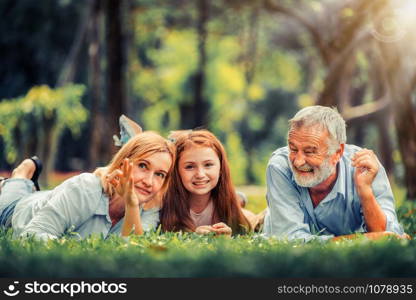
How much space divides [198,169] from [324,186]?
104cm

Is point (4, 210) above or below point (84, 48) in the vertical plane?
below

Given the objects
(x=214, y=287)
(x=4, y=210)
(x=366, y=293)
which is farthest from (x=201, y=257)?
(x=4, y=210)

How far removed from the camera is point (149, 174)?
4.95 meters

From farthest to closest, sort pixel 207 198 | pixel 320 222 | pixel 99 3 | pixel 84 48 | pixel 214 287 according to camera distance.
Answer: pixel 84 48
pixel 99 3
pixel 207 198
pixel 320 222
pixel 214 287

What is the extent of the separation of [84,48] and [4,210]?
17191mm

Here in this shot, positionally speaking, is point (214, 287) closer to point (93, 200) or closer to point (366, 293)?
point (366, 293)

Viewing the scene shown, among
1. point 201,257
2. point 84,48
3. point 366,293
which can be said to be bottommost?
point 366,293

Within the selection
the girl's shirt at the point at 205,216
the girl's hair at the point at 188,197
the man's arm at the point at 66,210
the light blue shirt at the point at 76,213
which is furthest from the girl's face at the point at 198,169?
the man's arm at the point at 66,210

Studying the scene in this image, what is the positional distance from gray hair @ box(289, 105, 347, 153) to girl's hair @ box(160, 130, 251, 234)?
94 centimetres

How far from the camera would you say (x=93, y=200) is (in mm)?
4918

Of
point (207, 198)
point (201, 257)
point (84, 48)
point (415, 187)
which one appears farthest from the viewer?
point (84, 48)

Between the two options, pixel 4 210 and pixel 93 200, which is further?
pixel 4 210

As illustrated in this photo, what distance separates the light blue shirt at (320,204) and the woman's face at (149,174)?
0.83 metres

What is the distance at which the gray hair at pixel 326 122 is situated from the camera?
477 cm
